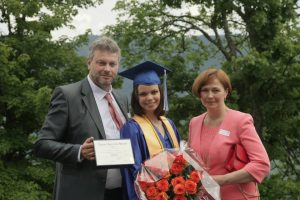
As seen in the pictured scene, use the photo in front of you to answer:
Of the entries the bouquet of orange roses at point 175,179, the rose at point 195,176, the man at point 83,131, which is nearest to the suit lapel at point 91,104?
the man at point 83,131

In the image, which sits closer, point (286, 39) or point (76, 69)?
point (286, 39)

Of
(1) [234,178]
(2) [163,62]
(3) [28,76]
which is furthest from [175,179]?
(2) [163,62]

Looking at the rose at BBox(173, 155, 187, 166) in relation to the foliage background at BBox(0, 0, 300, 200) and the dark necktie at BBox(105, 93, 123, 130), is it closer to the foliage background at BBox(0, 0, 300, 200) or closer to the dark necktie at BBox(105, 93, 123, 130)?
the dark necktie at BBox(105, 93, 123, 130)

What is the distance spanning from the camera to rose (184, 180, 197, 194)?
3059 mm

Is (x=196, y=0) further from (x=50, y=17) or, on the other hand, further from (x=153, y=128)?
(x=153, y=128)

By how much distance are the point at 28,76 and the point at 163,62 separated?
152 inches

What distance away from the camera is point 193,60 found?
16016 millimetres

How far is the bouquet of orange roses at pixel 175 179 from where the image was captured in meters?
3.08

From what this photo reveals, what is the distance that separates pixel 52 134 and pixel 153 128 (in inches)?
25.9

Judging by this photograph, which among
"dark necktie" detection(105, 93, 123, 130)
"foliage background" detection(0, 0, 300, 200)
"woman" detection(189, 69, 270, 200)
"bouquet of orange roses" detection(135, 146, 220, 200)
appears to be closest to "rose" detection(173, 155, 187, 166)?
"bouquet of orange roses" detection(135, 146, 220, 200)

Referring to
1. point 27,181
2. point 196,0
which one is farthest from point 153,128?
point 196,0

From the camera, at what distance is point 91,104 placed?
3607mm

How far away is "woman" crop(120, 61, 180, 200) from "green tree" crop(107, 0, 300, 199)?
8.96m

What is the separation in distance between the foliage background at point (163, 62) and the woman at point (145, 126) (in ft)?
25.5
